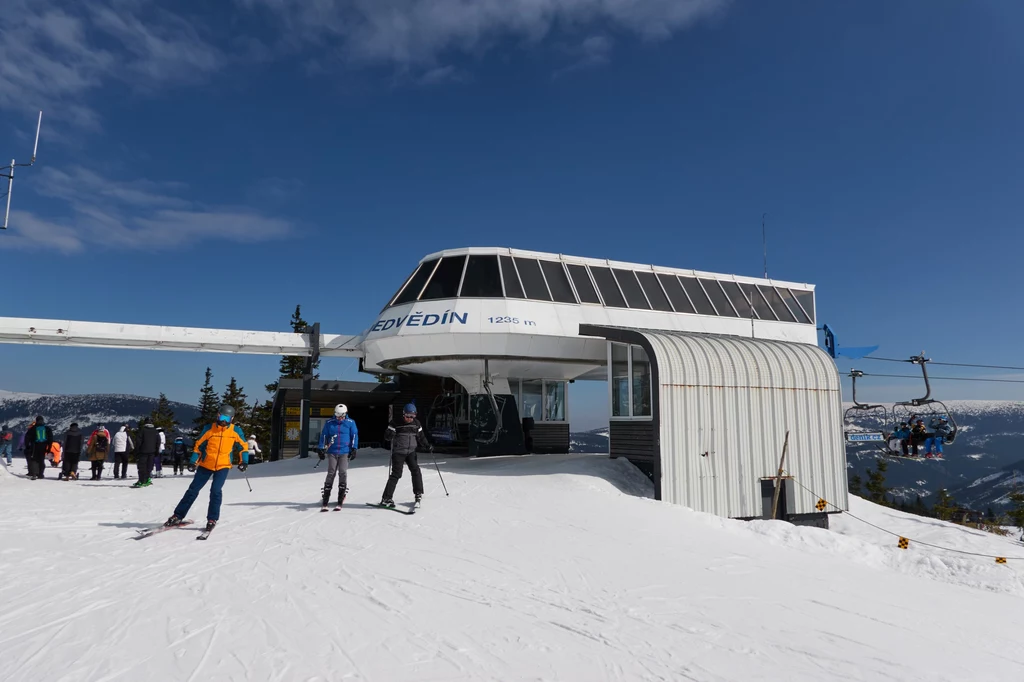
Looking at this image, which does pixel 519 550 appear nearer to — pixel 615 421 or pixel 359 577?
pixel 359 577

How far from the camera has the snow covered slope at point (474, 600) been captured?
15.7 ft

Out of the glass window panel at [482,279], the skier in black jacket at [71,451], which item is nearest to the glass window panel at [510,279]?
the glass window panel at [482,279]

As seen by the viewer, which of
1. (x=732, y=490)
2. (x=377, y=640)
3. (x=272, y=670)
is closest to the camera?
(x=272, y=670)

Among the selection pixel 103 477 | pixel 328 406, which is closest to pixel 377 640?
pixel 103 477

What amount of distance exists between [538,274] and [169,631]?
589 inches

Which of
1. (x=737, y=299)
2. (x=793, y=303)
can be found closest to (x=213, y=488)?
(x=737, y=299)

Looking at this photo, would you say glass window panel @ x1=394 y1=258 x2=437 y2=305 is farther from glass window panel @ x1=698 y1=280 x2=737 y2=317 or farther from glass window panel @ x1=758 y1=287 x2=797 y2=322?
glass window panel @ x1=758 y1=287 x2=797 y2=322

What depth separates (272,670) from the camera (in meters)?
4.46

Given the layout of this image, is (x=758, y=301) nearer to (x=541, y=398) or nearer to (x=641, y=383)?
(x=541, y=398)

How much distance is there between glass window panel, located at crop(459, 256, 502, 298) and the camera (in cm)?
1783

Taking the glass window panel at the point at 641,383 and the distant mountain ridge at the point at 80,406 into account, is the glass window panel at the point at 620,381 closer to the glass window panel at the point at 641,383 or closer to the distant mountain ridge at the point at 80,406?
the glass window panel at the point at 641,383

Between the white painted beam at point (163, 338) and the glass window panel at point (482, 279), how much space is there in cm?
571

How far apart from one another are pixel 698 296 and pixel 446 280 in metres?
8.87

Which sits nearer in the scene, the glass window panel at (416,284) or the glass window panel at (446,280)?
the glass window panel at (446,280)
